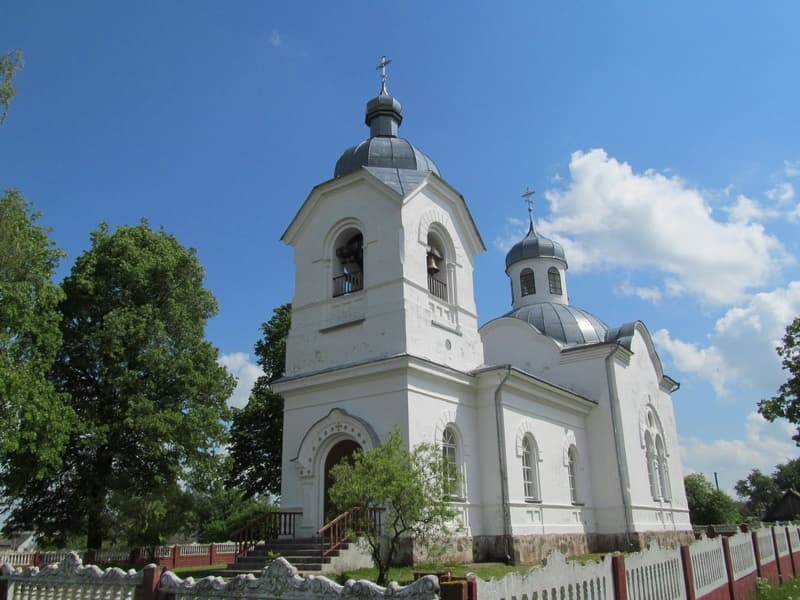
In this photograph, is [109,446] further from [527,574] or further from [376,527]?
[527,574]

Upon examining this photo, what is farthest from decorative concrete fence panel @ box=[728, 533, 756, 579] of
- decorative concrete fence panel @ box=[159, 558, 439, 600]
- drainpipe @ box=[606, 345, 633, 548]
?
decorative concrete fence panel @ box=[159, 558, 439, 600]

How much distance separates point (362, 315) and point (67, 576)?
9.37m

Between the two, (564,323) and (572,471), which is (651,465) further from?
(564,323)

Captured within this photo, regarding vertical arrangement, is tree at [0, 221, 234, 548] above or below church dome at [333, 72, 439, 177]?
below

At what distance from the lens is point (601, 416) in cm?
2105

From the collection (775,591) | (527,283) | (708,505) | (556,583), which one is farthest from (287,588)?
(708,505)

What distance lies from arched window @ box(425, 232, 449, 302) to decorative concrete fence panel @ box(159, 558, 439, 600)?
1114cm

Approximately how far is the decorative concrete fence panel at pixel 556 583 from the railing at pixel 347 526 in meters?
6.23

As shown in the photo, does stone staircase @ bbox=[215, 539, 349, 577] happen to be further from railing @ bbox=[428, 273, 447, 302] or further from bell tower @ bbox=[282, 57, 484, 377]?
railing @ bbox=[428, 273, 447, 302]

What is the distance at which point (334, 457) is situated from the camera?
15.3 m

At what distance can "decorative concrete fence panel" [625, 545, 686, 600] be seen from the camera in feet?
Result: 23.0

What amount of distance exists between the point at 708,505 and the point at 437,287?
99.0 ft

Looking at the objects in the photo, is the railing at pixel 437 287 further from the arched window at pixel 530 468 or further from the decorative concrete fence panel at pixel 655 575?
the decorative concrete fence panel at pixel 655 575

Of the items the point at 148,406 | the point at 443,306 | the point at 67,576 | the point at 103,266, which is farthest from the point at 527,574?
the point at 103,266
